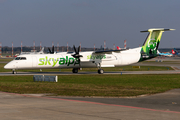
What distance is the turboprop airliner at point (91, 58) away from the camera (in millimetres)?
45062

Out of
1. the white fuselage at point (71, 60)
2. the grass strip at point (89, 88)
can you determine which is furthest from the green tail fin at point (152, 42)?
the grass strip at point (89, 88)

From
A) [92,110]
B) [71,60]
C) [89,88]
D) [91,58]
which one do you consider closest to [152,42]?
[91,58]

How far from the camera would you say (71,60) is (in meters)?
47.8

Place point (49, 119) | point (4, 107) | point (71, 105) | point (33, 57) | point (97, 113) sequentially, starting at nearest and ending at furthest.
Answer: point (49, 119) → point (97, 113) → point (4, 107) → point (71, 105) → point (33, 57)

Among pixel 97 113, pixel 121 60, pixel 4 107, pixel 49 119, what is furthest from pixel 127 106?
pixel 121 60

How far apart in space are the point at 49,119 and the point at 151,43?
140 ft

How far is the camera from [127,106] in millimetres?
15586

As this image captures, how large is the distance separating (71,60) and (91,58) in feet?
12.9

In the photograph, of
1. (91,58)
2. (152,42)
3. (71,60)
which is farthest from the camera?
(152,42)

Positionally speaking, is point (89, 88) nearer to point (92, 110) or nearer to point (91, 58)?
point (92, 110)

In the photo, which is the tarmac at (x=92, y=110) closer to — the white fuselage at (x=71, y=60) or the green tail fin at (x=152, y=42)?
the white fuselage at (x=71, y=60)

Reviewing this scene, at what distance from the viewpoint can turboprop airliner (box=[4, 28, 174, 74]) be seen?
45062 millimetres

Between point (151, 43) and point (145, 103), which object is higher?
point (151, 43)

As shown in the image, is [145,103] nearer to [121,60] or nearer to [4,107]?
[4,107]
